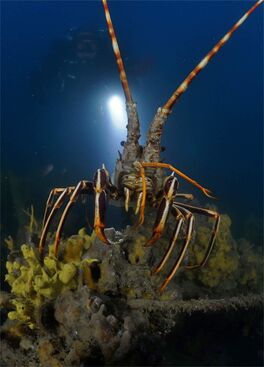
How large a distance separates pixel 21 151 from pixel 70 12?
352 inches

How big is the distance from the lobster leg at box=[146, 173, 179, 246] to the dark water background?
187 inches

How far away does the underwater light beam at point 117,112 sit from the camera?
1266 cm

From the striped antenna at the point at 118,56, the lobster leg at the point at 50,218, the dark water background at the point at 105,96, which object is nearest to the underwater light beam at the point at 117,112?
the dark water background at the point at 105,96

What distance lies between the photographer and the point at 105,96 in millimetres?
14273

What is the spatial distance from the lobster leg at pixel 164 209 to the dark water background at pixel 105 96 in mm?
4751

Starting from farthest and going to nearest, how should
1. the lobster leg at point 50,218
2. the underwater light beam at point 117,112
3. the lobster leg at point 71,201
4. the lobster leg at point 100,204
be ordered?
the underwater light beam at point 117,112 < the lobster leg at point 50,218 < the lobster leg at point 71,201 < the lobster leg at point 100,204

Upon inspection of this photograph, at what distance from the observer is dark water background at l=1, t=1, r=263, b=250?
12188 mm

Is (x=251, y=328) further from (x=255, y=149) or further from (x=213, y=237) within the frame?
(x=255, y=149)

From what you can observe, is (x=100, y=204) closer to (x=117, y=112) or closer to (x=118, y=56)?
(x=118, y=56)

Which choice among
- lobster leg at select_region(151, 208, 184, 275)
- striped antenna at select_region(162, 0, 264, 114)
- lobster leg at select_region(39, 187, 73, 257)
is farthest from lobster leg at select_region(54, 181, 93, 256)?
striped antenna at select_region(162, 0, 264, 114)

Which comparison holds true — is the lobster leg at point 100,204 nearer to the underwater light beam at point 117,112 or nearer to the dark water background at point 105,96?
the dark water background at point 105,96

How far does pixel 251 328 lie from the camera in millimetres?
5254

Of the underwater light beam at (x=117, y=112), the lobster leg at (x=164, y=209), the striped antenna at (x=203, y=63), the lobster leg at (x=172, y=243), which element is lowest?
the lobster leg at (x=172, y=243)

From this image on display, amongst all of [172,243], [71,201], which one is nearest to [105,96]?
[71,201]
